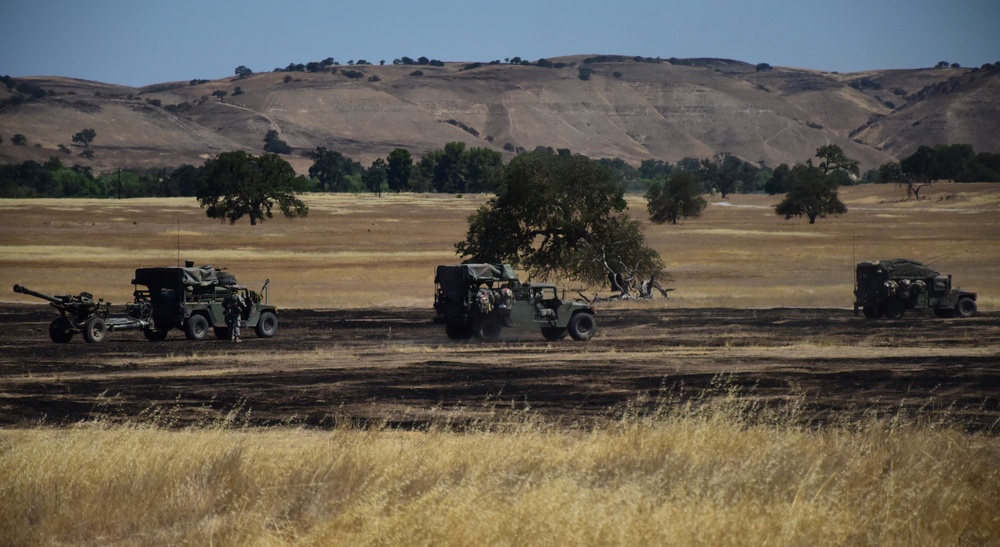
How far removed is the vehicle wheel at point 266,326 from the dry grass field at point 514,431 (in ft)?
1.51

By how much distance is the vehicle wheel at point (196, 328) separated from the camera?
3347cm

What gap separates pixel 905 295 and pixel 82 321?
2562 centimetres

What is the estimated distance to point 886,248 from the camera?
75438 millimetres

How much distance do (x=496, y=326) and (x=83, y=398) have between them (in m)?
14.0

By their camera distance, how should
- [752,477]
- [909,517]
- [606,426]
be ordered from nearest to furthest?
1. [909,517]
2. [752,477]
3. [606,426]

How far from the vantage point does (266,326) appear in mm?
34594

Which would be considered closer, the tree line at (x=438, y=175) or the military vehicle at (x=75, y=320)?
the military vehicle at (x=75, y=320)

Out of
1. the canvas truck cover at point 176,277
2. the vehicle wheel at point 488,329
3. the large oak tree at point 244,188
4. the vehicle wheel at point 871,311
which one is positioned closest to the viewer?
the vehicle wheel at point 488,329

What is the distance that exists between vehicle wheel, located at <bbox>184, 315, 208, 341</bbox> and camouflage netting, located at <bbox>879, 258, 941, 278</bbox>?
21.7 metres

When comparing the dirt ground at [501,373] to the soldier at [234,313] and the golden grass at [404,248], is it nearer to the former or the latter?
the soldier at [234,313]

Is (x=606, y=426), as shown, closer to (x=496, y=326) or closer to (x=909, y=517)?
(x=909, y=517)

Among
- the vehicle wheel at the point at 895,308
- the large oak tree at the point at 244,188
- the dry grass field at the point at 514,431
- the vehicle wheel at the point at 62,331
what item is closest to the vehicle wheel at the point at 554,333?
the dry grass field at the point at 514,431

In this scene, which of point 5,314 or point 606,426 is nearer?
point 606,426

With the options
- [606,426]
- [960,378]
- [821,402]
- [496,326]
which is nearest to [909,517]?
[606,426]
